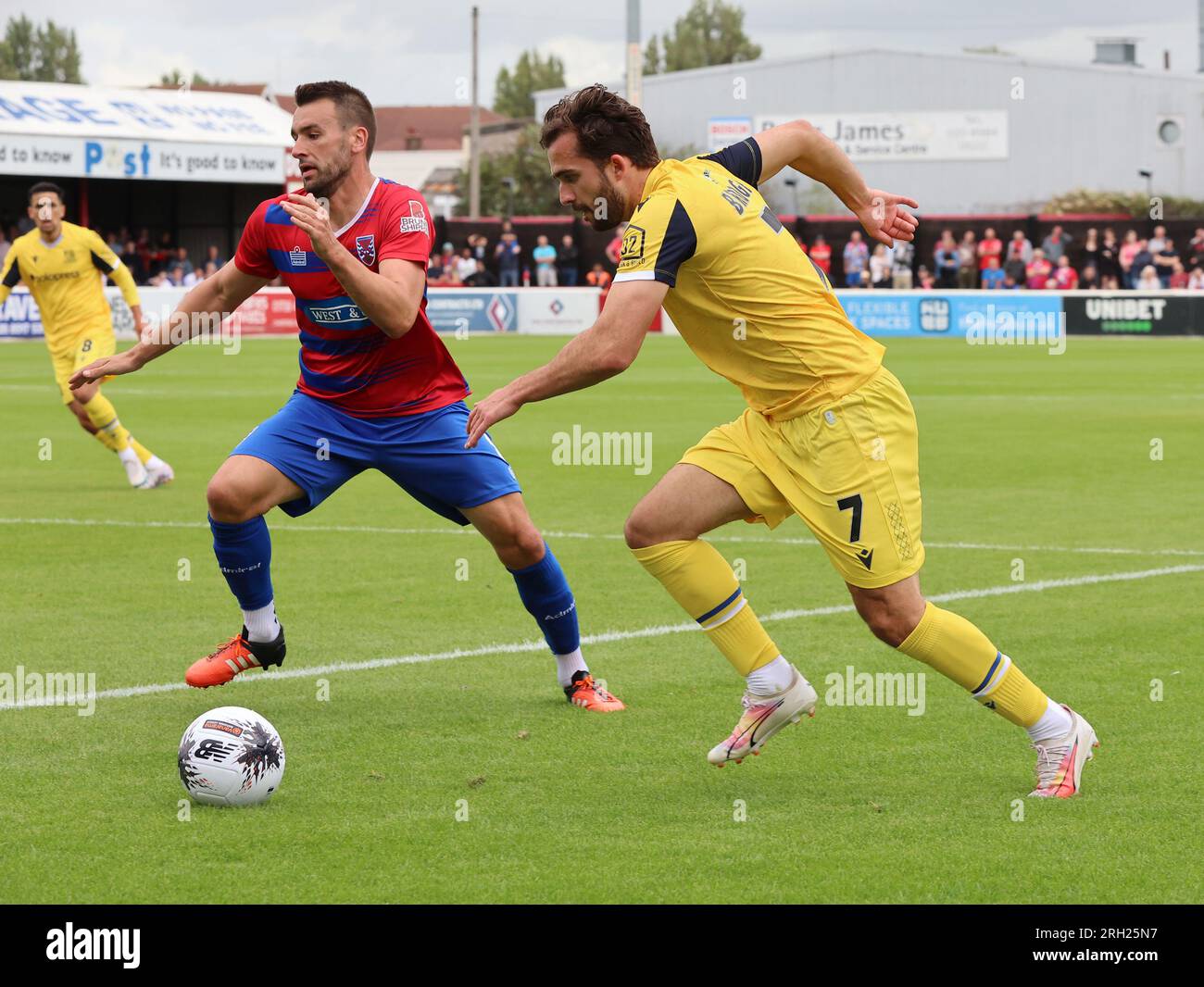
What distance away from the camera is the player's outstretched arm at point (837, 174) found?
5.97m

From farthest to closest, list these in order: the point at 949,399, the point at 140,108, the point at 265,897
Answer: the point at 140,108, the point at 949,399, the point at 265,897

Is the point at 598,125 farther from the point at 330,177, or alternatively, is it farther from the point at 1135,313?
the point at 1135,313

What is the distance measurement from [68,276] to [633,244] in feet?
35.0

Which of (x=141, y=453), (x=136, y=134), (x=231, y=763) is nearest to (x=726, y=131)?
(x=136, y=134)

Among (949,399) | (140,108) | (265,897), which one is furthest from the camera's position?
(140,108)

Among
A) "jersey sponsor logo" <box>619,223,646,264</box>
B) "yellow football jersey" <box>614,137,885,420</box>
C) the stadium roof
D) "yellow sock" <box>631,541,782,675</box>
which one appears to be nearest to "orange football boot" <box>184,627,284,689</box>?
"yellow sock" <box>631,541,782,675</box>

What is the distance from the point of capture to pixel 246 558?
7051 millimetres

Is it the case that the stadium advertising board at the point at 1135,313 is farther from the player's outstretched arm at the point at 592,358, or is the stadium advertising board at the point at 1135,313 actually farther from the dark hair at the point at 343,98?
the player's outstretched arm at the point at 592,358

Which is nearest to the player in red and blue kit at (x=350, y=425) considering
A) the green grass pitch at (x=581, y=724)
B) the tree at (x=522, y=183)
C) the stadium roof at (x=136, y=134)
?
the green grass pitch at (x=581, y=724)

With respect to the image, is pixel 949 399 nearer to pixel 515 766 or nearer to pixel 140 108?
pixel 515 766

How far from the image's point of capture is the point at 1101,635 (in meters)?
8.08

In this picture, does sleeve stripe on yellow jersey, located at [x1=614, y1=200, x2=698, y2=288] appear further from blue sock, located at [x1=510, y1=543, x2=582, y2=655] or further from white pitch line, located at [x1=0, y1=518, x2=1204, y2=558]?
white pitch line, located at [x1=0, y1=518, x2=1204, y2=558]

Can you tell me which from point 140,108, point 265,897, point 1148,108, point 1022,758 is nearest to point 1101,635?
point 1022,758
